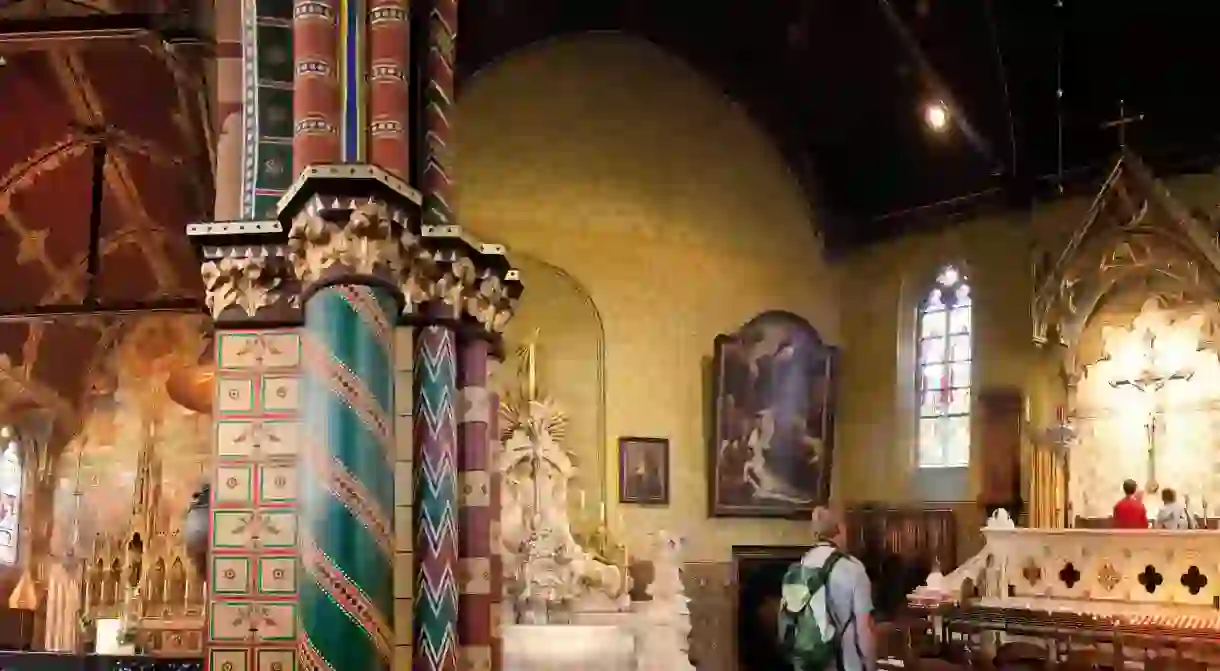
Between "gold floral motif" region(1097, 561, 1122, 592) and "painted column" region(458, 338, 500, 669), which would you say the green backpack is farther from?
"gold floral motif" region(1097, 561, 1122, 592)

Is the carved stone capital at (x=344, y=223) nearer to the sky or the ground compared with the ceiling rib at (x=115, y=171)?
nearer to the ground

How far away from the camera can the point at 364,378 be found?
24.8 feet

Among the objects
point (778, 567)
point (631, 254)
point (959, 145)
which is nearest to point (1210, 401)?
point (959, 145)

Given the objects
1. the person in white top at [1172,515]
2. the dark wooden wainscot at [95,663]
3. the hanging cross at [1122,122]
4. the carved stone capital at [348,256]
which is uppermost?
the hanging cross at [1122,122]

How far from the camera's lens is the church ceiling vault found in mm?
14859

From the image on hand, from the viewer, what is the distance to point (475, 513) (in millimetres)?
8914

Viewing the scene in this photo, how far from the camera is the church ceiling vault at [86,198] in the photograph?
14859mm

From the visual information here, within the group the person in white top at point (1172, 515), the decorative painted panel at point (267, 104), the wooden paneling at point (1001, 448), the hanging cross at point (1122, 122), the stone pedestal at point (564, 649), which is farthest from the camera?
the wooden paneling at point (1001, 448)

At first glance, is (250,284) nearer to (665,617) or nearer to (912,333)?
(665,617)

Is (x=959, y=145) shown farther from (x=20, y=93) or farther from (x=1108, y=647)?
(x=20, y=93)

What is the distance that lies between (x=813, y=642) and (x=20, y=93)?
38.6ft

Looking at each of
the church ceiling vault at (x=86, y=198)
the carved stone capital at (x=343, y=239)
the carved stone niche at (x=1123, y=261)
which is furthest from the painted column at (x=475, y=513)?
the carved stone niche at (x=1123, y=261)

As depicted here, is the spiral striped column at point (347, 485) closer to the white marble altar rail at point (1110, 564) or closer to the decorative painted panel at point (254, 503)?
the decorative painted panel at point (254, 503)

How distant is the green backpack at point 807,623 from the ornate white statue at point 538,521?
785cm
